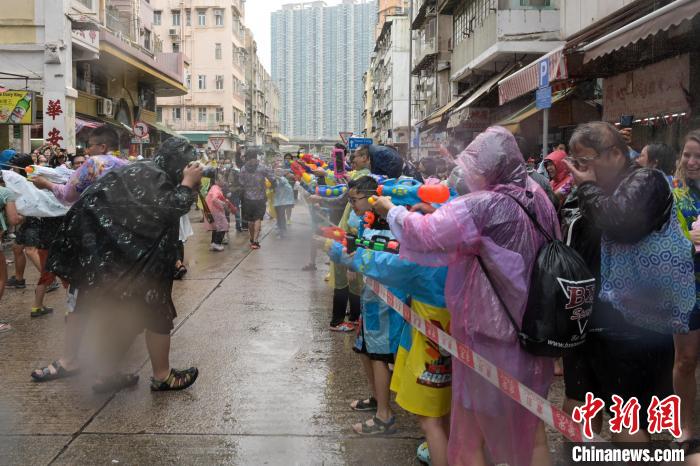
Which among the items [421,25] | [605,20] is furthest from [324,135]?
[605,20]

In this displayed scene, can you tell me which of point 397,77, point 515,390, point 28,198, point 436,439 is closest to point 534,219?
point 515,390

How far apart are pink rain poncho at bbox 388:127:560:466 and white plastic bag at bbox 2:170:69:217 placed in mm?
4753

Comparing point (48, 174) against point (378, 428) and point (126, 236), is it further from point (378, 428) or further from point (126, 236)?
point (378, 428)

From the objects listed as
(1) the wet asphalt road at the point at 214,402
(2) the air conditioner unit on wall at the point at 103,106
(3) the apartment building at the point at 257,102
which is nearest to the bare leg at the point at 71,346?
(1) the wet asphalt road at the point at 214,402

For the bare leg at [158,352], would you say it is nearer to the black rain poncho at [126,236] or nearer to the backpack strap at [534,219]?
the black rain poncho at [126,236]

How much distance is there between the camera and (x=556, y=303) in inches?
97.0

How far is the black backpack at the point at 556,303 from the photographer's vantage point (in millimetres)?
2463

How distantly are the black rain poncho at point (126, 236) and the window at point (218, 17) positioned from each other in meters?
56.9

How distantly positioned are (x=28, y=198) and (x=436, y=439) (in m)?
4.96

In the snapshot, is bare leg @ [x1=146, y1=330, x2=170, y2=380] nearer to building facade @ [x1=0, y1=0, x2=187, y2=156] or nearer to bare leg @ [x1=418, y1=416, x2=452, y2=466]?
bare leg @ [x1=418, y1=416, x2=452, y2=466]

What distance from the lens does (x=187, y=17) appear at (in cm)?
5794

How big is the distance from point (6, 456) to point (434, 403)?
2.40 metres

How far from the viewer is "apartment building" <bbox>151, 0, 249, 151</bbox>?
5703 centimetres

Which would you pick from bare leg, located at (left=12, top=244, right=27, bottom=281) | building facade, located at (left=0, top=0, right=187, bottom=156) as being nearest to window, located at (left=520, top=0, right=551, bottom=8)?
building facade, located at (left=0, top=0, right=187, bottom=156)
